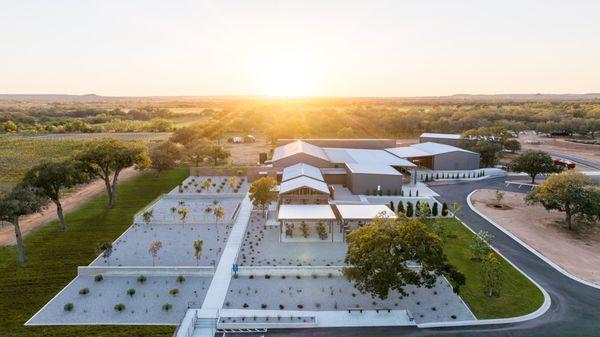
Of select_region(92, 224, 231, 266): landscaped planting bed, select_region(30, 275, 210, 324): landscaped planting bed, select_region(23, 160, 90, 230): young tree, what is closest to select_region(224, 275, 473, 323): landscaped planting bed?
select_region(30, 275, 210, 324): landscaped planting bed

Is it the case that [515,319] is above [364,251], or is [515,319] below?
below

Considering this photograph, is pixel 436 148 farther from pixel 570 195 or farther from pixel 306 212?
pixel 306 212

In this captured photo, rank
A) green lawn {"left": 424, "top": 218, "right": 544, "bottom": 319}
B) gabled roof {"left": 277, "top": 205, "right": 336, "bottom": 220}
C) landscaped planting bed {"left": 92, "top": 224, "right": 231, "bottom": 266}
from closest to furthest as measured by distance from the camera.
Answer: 1. green lawn {"left": 424, "top": 218, "right": 544, "bottom": 319}
2. landscaped planting bed {"left": 92, "top": 224, "right": 231, "bottom": 266}
3. gabled roof {"left": 277, "top": 205, "right": 336, "bottom": 220}

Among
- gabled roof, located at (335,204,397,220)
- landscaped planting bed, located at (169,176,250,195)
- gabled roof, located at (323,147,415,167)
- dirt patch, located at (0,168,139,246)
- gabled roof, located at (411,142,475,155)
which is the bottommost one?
dirt patch, located at (0,168,139,246)

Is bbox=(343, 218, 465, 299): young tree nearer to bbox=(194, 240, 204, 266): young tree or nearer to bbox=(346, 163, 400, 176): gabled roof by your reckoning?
bbox=(194, 240, 204, 266): young tree

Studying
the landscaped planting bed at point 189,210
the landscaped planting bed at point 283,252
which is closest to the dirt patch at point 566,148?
the landscaped planting bed at point 283,252

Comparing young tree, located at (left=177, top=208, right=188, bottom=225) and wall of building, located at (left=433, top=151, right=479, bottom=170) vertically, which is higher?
wall of building, located at (left=433, top=151, right=479, bottom=170)

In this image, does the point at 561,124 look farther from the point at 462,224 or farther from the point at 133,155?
the point at 133,155

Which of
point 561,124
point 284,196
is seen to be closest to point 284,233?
point 284,196
